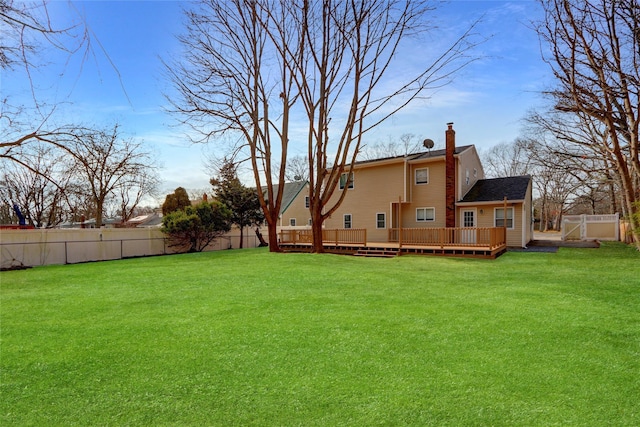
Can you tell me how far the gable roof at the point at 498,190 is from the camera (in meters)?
18.6

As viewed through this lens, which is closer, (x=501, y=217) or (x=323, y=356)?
(x=323, y=356)

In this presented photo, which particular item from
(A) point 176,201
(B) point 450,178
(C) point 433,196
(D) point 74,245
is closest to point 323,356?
(D) point 74,245

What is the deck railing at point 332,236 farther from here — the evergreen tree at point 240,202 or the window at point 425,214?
the evergreen tree at point 240,202

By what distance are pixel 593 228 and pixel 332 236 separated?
18.1m

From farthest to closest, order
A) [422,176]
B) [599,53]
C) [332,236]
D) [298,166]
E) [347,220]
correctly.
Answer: [298,166]
[347,220]
[422,176]
[332,236]
[599,53]

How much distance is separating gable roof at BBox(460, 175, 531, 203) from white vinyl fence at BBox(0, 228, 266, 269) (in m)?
17.3

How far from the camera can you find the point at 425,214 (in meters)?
20.5

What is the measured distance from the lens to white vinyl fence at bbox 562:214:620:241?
23672mm

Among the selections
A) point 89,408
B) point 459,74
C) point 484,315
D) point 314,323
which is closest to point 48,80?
point 89,408

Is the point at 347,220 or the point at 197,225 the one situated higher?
the point at 347,220

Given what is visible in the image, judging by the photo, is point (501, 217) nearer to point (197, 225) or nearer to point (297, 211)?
point (197, 225)

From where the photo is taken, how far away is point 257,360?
3.93m

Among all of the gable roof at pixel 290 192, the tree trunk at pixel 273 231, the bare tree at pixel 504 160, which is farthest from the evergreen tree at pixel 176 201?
the bare tree at pixel 504 160

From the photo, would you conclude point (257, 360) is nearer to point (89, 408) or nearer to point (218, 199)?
point (89, 408)
